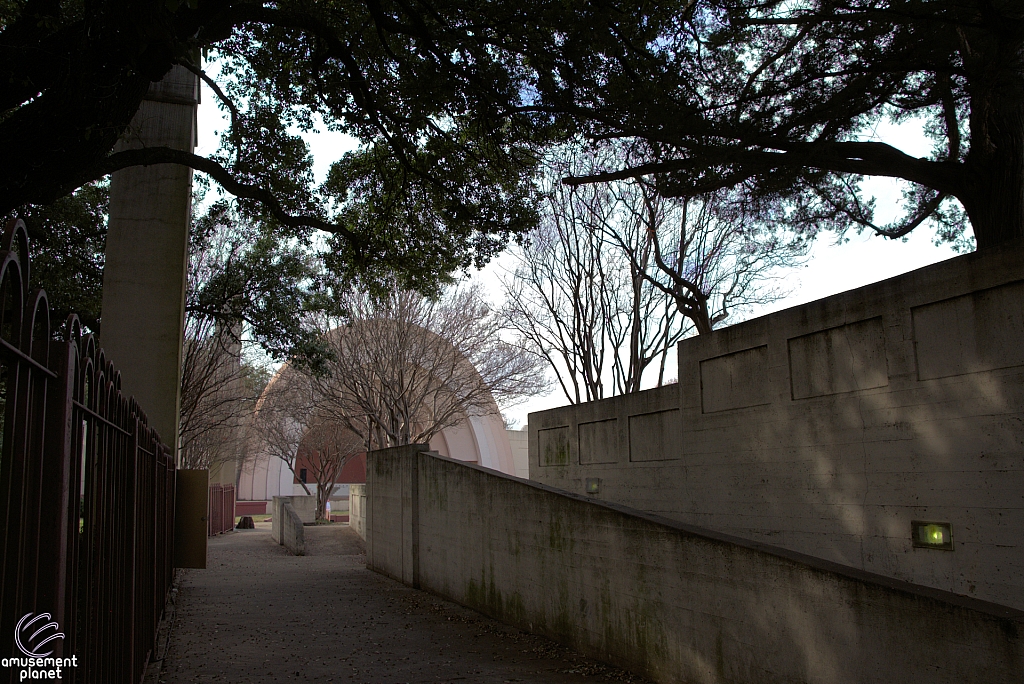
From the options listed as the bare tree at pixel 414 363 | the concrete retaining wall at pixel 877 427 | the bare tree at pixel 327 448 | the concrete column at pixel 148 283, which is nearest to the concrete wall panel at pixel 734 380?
the concrete retaining wall at pixel 877 427

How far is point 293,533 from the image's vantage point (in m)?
23.4

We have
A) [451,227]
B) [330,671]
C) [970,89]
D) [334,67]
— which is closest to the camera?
[330,671]

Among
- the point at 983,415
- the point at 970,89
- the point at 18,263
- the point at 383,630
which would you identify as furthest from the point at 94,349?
the point at 970,89

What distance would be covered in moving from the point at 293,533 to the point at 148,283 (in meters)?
12.3

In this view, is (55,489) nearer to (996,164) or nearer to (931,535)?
(931,535)

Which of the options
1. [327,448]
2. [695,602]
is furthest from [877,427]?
[327,448]

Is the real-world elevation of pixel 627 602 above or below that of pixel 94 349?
below

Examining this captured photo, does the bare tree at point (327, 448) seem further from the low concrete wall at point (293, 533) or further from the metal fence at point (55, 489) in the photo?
the metal fence at point (55, 489)

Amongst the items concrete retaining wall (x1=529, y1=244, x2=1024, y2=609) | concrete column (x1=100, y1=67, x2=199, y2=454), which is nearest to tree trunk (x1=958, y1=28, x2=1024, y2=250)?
concrete retaining wall (x1=529, y1=244, x2=1024, y2=609)

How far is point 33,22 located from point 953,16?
28.3 ft

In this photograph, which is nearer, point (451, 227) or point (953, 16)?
point (953, 16)

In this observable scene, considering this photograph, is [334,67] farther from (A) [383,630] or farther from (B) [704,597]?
(B) [704,597]

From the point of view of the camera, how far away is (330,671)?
755 centimetres

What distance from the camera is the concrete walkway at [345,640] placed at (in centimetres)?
732
